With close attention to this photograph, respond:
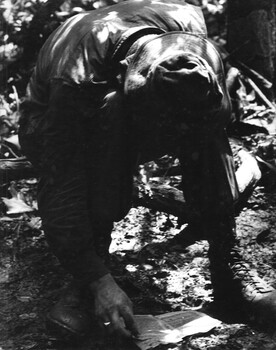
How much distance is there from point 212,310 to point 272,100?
108 inches

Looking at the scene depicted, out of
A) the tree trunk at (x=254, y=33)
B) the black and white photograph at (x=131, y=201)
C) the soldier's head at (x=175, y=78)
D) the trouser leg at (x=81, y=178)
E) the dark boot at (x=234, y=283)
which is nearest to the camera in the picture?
the soldier's head at (x=175, y=78)

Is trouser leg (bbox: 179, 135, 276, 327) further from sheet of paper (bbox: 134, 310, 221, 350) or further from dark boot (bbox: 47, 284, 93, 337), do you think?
dark boot (bbox: 47, 284, 93, 337)

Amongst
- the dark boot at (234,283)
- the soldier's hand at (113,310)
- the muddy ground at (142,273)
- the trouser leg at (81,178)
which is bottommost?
the muddy ground at (142,273)

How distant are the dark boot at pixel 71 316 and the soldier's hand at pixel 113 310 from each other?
15cm

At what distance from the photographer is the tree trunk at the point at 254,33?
5.99m

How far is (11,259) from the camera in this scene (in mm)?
4301

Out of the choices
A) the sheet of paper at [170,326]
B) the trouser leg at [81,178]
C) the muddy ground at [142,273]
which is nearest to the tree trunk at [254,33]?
the muddy ground at [142,273]

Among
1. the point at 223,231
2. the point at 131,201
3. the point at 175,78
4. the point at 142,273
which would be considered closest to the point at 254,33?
the point at 142,273

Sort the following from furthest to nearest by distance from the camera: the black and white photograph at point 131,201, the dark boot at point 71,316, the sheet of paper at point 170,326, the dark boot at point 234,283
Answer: the dark boot at point 234,283
the dark boot at point 71,316
the sheet of paper at point 170,326
the black and white photograph at point 131,201

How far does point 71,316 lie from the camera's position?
3.38m

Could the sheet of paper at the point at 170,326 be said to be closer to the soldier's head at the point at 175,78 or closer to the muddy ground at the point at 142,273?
the muddy ground at the point at 142,273

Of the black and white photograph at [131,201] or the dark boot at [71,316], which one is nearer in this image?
the black and white photograph at [131,201]

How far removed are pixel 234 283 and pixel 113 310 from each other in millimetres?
718

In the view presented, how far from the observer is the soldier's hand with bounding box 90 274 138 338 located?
10.4 ft
